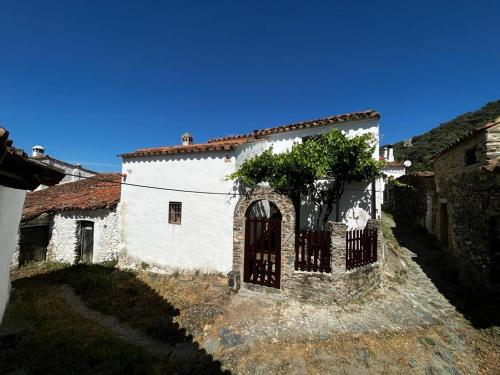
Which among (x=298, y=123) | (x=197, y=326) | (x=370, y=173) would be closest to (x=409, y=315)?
(x=370, y=173)

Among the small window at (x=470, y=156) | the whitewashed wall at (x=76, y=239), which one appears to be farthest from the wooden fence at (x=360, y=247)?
the whitewashed wall at (x=76, y=239)

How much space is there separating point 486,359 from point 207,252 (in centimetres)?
873

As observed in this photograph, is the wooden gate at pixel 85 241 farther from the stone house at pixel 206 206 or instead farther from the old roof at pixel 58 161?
the old roof at pixel 58 161

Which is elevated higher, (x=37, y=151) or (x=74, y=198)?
(x=37, y=151)

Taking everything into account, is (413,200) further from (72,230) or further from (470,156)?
(72,230)

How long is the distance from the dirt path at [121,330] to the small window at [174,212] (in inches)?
170

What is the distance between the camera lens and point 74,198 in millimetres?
13828

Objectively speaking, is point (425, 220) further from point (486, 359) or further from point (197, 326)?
point (197, 326)

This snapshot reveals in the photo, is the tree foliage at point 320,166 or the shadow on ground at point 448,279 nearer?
the shadow on ground at point 448,279

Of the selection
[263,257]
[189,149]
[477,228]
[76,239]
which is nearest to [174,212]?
[189,149]

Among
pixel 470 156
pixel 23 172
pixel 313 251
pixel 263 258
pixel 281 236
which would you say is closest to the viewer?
pixel 23 172

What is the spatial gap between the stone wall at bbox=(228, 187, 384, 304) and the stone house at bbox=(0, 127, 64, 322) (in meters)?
5.82

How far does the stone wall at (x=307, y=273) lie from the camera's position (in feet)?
25.0

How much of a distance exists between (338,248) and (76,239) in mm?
12749
